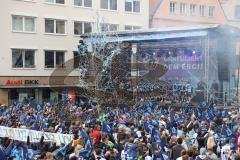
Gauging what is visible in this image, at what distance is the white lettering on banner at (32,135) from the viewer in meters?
14.6

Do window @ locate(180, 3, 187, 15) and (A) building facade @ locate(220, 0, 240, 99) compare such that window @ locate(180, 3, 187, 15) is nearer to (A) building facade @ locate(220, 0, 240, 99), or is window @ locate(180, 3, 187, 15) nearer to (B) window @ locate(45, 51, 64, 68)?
(A) building facade @ locate(220, 0, 240, 99)

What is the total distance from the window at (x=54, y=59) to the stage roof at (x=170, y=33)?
6.95m

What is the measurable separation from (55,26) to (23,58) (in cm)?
405

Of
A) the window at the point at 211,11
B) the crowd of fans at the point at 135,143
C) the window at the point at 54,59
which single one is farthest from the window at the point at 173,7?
the crowd of fans at the point at 135,143

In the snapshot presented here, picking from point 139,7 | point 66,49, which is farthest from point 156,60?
point 139,7

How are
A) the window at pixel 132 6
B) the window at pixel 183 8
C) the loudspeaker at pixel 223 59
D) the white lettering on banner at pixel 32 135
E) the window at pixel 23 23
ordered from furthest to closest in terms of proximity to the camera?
1. the window at pixel 183 8
2. the window at pixel 132 6
3. the window at pixel 23 23
4. the loudspeaker at pixel 223 59
5. the white lettering on banner at pixel 32 135

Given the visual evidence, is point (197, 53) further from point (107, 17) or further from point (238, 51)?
point (107, 17)

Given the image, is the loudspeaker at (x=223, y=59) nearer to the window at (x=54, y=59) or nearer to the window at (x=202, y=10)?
the window at (x=54, y=59)

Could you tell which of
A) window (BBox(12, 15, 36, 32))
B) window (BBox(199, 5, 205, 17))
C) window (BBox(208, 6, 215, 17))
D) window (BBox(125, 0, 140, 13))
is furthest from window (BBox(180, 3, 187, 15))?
window (BBox(12, 15, 36, 32))

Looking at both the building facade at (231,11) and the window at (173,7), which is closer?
the building facade at (231,11)

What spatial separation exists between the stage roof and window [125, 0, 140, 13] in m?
12.4

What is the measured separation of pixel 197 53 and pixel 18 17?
14.7 metres

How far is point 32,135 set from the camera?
1588 centimetres

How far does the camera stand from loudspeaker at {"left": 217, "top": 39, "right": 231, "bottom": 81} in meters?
27.6
